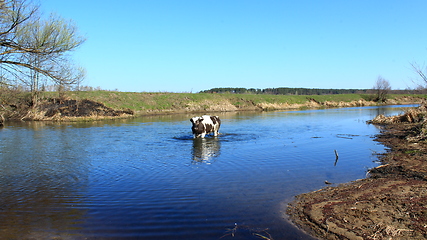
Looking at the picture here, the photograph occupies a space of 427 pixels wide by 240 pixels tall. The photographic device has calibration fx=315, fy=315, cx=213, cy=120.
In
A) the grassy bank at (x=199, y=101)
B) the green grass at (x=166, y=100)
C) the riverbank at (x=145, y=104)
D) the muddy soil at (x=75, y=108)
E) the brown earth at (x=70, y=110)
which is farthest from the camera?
the grassy bank at (x=199, y=101)

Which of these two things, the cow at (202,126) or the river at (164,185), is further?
the cow at (202,126)

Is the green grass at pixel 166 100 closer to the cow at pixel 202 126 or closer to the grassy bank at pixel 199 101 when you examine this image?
the grassy bank at pixel 199 101

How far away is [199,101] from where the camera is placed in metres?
50.8

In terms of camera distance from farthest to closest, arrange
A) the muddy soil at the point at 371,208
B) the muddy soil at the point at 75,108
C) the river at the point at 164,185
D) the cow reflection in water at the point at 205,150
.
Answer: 1. the muddy soil at the point at 75,108
2. the cow reflection in water at the point at 205,150
3. the river at the point at 164,185
4. the muddy soil at the point at 371,208

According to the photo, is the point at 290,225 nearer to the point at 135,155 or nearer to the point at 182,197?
the point at 182,197

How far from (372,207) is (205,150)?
8684 millimetres

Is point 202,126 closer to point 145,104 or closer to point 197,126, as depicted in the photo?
point 197,126

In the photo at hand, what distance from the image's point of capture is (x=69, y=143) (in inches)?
630

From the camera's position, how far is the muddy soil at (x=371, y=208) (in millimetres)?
5008

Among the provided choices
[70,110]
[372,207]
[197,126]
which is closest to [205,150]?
[197,126]

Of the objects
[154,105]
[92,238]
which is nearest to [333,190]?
[92,238]

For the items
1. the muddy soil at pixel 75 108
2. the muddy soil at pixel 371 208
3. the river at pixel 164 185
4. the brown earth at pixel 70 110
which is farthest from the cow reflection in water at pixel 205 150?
the muddy soil at pixel 75 108

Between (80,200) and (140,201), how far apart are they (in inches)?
55.8

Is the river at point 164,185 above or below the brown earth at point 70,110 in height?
below
